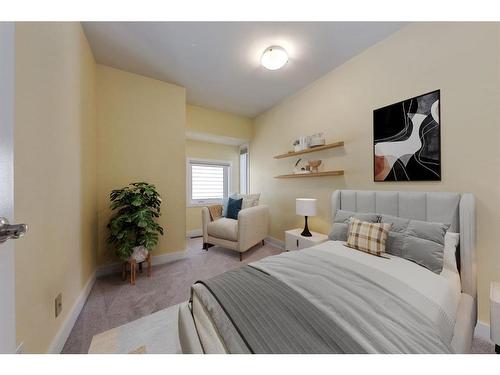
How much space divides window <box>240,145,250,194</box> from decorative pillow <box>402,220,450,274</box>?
3100 millimetres

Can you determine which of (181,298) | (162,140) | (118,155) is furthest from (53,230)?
(162,140)

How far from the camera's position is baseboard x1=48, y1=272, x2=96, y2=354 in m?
1.17

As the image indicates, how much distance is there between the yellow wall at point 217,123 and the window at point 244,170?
19.9 inches

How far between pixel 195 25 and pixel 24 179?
1.80m

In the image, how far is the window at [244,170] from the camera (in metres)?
4.32

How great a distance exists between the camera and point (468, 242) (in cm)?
135

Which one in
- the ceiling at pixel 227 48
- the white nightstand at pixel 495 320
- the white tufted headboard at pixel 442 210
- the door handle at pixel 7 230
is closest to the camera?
the door handle at pixel 7 230

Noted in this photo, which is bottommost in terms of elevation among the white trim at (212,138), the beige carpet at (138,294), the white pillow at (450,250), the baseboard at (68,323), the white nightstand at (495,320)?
the beige carpet at (138,294)

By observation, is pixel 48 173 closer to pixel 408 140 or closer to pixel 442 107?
pixel 408 140

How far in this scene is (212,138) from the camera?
393cm

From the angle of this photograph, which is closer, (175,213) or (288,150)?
(175,213)

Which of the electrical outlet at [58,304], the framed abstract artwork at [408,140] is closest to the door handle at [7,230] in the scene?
the electrical outlet at [58,304]

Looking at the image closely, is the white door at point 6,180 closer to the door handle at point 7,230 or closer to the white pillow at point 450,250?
the door handle at point 7,230

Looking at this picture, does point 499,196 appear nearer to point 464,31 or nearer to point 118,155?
point 464,31
